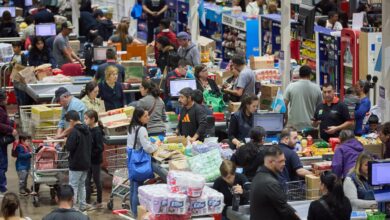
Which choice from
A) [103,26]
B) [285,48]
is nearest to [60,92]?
[285,48]

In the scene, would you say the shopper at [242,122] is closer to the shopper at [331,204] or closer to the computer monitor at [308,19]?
the shopper at [331,204]

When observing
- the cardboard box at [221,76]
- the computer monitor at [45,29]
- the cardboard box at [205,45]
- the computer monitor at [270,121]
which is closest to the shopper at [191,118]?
the computer monitor at [270,121]

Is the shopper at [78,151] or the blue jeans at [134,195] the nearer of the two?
the blue jeans at [134,195]

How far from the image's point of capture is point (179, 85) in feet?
62.0

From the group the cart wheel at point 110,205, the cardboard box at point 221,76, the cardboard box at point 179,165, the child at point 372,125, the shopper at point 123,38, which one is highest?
the shopper at point 123,38

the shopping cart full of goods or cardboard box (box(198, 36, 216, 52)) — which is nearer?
the shopping cart full of goods

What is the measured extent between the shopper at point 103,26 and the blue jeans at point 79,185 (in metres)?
12.5

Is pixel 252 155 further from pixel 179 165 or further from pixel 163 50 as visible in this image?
pixel 163 50

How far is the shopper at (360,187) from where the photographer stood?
13148mm

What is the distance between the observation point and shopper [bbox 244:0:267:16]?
28016 millimetres

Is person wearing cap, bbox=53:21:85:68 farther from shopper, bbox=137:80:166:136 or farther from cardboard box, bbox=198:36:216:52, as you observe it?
shopper, bbox=137:80:166:136

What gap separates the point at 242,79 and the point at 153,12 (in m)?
11.9

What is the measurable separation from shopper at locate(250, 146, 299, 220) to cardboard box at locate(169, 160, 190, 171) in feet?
8.13

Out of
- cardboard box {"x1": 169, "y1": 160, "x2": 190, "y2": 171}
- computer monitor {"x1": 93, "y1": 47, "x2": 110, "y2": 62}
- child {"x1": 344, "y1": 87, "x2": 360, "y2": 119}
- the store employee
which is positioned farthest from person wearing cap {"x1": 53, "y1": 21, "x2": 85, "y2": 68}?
cardboard box {"x1": 169, "y1": 160, "x2": 190, "y2": 171}
